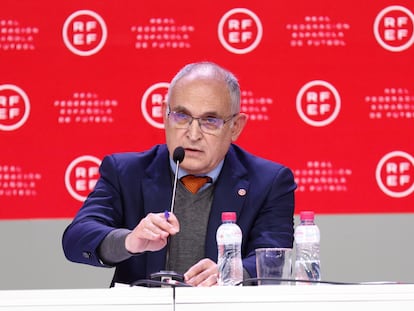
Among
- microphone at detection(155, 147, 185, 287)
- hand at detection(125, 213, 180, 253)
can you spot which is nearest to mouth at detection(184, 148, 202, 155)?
microphone at detection(155, 147, 185, 287)

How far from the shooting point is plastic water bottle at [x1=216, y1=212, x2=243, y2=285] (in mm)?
2363

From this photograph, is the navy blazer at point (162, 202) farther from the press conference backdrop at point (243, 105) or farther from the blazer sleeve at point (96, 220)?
the press conference backdrop at point (243, 105)

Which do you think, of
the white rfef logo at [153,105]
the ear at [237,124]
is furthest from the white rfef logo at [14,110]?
the ear at [237,124]

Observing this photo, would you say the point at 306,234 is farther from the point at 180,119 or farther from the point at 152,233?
the point at 180,119

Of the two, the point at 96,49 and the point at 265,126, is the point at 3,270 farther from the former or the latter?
the point at 265,126

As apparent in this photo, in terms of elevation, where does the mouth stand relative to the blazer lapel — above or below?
above

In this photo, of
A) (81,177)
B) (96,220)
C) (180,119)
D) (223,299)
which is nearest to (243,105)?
(81,177)

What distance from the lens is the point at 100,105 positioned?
12.2ft

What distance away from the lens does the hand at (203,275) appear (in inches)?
92.2

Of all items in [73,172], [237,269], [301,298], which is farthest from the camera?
[73,172]

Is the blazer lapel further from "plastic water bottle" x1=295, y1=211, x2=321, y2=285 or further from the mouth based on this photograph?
"plastic water bottle" x1=295, y1=211, x2=321, y2=285

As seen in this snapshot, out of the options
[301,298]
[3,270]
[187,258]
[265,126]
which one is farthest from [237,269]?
[3,270]

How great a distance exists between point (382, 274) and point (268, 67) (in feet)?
Answer: 3.42

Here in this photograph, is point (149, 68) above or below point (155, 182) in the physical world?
above
